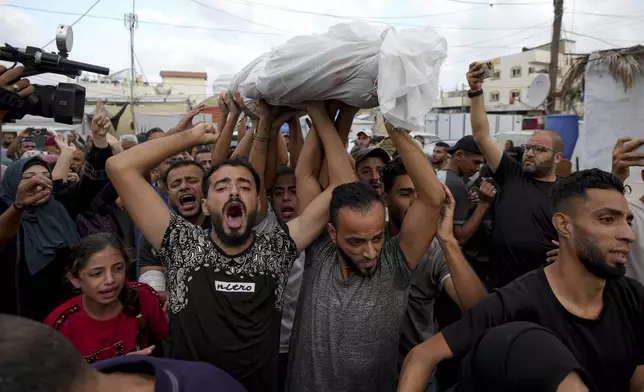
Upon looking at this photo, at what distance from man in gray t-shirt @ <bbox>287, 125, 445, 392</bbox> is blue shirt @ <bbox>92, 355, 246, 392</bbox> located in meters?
0.83

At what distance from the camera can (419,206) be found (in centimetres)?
202

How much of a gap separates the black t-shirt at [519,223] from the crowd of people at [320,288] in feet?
1.83

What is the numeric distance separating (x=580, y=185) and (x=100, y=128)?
285 cm

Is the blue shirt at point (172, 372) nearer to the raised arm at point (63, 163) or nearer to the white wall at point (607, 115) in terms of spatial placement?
the raised arm at point (63, 163)

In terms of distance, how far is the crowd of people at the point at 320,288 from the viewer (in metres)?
1.22

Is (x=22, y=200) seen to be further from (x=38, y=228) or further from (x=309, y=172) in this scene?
(x=309, y=172)

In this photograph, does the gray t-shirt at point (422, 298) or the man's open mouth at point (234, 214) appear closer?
the man's open mouth at point (234, 214)

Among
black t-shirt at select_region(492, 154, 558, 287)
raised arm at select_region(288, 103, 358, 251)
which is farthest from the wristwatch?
raised arm at select_region(288, 103, 358, 251)

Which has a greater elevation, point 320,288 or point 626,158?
point 626,158

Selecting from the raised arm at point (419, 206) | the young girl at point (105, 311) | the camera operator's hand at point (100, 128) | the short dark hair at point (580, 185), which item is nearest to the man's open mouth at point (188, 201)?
the camera operator's hand at point (100, 128)

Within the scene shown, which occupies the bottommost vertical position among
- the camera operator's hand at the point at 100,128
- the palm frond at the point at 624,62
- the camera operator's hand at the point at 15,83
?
the camera operator's hand at the point at 100,128

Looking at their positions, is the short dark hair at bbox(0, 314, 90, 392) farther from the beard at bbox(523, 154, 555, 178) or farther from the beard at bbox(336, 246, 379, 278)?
the beard at bbox(523, 154, 555, 178)

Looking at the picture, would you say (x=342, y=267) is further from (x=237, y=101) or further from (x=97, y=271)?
(x=237, y=101)

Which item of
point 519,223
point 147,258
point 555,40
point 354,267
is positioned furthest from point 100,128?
point 555,40
